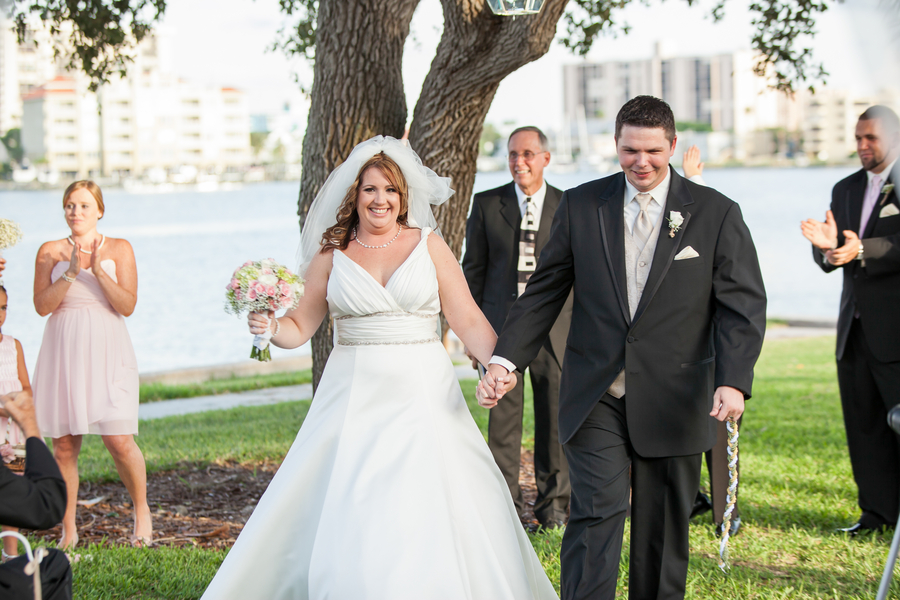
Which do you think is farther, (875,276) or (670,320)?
(875,276)

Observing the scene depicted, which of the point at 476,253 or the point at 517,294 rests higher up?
the point at 476,253

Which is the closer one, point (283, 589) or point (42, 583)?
point (42, 583)

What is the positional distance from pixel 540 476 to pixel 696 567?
4.47ft

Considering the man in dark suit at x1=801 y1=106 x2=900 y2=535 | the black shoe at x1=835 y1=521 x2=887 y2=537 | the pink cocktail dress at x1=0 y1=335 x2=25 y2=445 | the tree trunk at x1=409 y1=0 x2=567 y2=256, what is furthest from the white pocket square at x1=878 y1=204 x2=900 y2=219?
the pink cocktail dress at x1=0 y1=335 x2=25 y2=445

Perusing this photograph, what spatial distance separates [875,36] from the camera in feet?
3.28

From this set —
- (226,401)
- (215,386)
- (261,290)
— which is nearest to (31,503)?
(261,290)

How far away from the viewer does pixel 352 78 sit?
605 cm

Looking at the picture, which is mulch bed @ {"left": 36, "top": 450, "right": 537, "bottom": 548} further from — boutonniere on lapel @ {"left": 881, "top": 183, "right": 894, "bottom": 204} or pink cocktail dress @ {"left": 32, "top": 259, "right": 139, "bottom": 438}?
boutonniere on lapel @ {"left": 881, "top": 183, "right": 894, "bottom": 204}

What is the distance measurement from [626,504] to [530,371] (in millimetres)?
2188

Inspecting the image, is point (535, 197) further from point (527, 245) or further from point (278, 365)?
point (278, 365)

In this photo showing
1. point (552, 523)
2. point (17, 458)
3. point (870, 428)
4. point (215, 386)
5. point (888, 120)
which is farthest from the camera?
point (215, 386)

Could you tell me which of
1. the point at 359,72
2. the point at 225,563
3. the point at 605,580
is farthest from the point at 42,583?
the point at 359,72

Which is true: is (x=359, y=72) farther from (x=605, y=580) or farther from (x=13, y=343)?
(x=605, y=580)

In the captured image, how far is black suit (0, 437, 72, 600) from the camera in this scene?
2.55 metres
